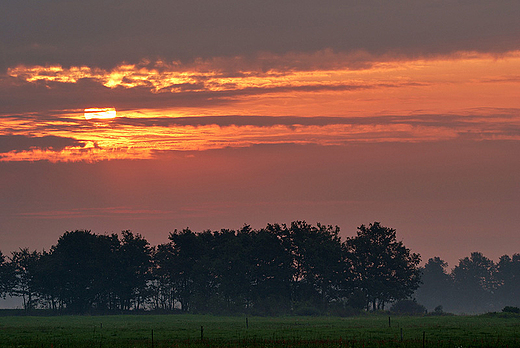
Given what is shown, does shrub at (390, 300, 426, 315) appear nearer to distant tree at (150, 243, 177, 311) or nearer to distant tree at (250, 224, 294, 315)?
distant tree at (250, 224, 294, 315)

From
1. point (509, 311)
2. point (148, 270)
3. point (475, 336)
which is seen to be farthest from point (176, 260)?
point (475, 336)

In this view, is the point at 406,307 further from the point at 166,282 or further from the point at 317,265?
the point at 166,282

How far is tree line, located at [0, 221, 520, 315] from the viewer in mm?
173125

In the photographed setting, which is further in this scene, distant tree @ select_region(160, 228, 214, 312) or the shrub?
distant tree @ select_region(160, 228, 214, 312)

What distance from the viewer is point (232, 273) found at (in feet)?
595

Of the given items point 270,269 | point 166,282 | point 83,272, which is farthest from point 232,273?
point 83,272

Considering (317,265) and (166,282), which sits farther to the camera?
(166,282)

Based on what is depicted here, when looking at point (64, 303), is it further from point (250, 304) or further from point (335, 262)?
point (335, 262)

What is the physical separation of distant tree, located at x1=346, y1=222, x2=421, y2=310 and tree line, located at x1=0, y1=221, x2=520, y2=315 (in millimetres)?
254

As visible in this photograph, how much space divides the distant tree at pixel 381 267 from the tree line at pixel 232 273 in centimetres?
25

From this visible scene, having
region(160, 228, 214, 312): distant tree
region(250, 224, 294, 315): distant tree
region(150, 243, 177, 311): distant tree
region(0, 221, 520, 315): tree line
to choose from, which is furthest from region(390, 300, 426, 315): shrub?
region(150, 243, 177, 311): distant tree

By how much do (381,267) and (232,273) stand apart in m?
39.1

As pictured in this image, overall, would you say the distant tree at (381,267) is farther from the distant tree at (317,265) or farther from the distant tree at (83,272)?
the distant tree at (83,272)

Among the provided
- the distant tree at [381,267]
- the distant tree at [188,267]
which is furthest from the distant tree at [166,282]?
the distant tree at [381,267]
